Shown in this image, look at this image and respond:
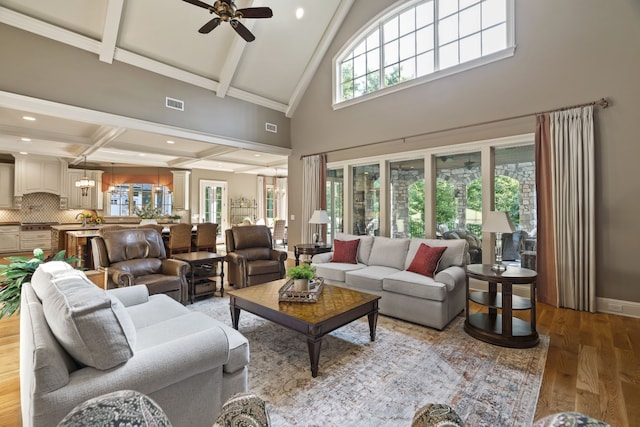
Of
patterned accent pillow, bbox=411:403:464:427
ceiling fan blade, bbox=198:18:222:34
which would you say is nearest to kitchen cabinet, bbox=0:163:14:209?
ceiling fan blade, bbox=198:18:222:34

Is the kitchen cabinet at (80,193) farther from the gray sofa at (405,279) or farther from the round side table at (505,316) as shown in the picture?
the round side table at (505,316)

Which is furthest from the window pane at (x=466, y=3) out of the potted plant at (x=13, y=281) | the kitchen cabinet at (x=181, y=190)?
the kitchen cabinet at (x=181, y=190)

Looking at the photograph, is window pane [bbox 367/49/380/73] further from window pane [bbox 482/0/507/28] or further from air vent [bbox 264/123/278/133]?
air vent [bbox 264/123/278/133]

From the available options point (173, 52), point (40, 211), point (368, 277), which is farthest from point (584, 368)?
point (40, 211)

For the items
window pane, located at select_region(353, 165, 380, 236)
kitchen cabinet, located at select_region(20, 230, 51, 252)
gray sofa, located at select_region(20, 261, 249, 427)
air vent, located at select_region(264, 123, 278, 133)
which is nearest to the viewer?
gray sofa, located at select_region(20, 261, 249, 427)

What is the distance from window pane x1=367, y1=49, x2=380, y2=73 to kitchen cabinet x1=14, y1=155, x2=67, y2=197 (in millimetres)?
8953

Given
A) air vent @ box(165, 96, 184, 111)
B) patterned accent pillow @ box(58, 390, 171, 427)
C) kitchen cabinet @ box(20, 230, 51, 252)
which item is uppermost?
air vent @ box(165, 96, 184, 111)

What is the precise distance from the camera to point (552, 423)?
58cm

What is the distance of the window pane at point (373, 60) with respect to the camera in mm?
5941

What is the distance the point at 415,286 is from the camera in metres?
3.45

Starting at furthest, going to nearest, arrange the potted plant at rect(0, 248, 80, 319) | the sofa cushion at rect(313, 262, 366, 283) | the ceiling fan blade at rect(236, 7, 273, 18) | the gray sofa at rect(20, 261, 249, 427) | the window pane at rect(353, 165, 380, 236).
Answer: the window pane at rect(353, 165, 380, 236)
the sofa cushion at rect(313, 262, 366, 283)
the ceiling fan blade at rect(236, 7, 273, 18)
the potted plant at rect(0, 248, 80, 319)
the gray sofa at rect(20, 261, 249, 427)

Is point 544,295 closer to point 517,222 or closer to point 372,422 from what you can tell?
point 517,222

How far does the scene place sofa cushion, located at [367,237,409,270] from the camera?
170 inches

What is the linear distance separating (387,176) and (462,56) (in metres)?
2.26
